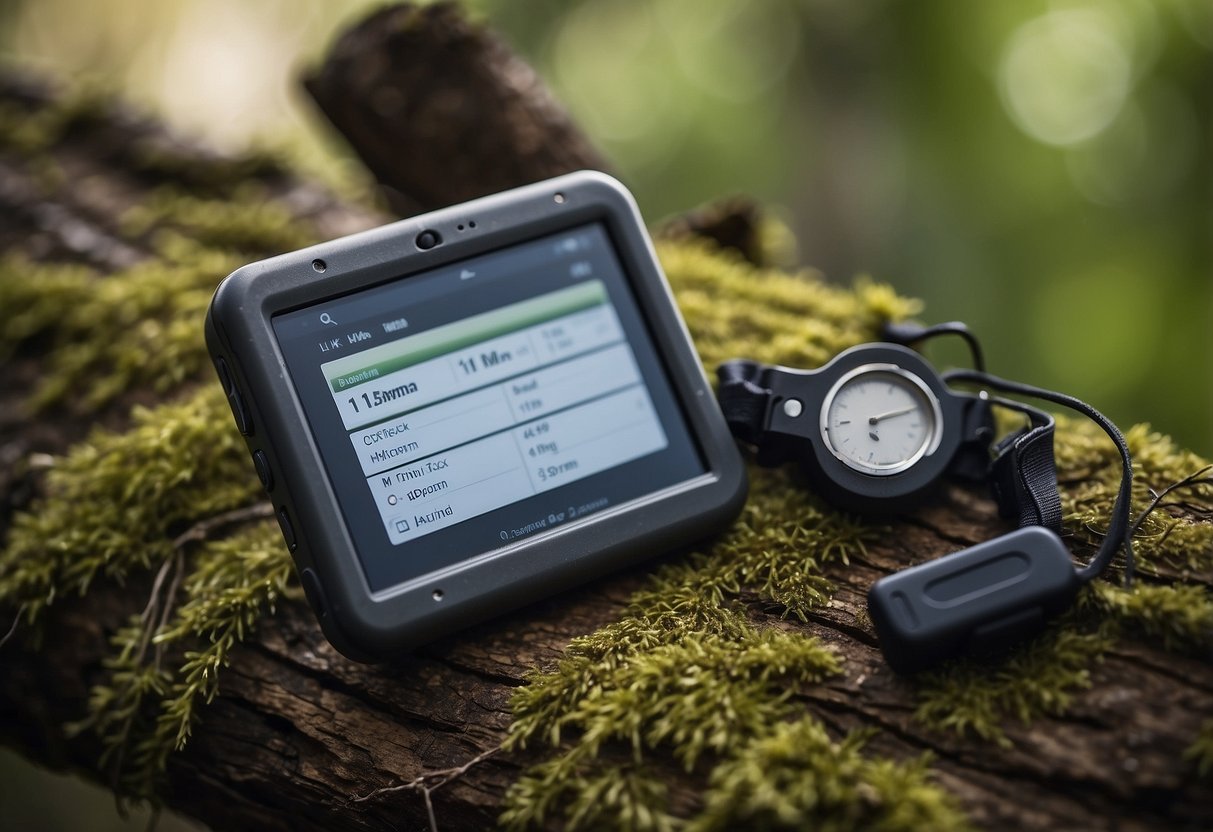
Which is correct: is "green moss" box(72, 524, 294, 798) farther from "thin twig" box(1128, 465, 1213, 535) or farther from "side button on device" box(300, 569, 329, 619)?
"thin twig" box(1128, 465, 1213, 535)

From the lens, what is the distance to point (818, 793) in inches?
47.2

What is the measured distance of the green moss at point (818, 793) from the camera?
46.1 inches

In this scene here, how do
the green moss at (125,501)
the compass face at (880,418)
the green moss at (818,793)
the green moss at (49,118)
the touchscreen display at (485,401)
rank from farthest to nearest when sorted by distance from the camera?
the green moss at (49,118) < the green moss at (125,501) < the compass face at (880,418) < the touchscreen display at (485,401) < the green moss at (818,793)

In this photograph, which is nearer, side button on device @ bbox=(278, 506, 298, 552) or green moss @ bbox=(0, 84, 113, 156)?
side button on device @ bbox=(278, 506, 298, 552)

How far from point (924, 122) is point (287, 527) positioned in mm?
4580

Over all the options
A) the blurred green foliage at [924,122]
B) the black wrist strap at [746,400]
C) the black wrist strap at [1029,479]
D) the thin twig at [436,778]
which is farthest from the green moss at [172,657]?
the blurred green foliage at [924,122]

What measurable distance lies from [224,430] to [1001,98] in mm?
4485

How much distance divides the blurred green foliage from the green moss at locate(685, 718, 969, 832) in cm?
301

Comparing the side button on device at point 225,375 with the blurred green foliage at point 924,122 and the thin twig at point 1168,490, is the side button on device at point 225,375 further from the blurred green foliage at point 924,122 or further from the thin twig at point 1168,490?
the blurred green foliage at point 924,122

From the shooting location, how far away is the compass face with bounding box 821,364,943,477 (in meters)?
1.64

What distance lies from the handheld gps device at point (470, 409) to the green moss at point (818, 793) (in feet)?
1.52

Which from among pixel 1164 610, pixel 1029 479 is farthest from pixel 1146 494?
pixel 1164 610

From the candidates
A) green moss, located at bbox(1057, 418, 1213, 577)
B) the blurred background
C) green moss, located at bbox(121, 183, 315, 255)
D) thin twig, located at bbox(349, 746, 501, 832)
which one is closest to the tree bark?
green moss, located at bbox(121, 183, 315, 255)

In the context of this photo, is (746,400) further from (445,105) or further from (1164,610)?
(445,105)
